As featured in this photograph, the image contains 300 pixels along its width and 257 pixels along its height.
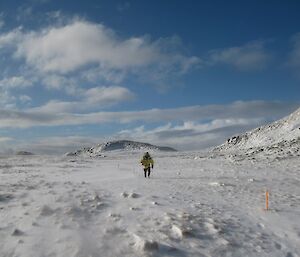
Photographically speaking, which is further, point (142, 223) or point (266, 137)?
point (266, 137)

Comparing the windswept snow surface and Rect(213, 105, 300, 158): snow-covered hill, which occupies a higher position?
Rect(213, 105, 300, 158): snow-covered hill

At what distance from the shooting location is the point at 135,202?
19906mm

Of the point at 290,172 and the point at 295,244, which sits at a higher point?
the point at 290,172

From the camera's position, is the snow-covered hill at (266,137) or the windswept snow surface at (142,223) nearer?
the windswept snow surface at (142,223)

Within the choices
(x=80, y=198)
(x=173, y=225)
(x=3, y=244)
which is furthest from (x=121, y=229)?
(x=80, y=198)

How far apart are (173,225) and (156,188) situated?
1028 centimetres

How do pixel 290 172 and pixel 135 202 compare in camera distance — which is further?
pixel 290 172

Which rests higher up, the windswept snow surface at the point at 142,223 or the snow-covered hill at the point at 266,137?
the snow-covered hill at the point at 266,137

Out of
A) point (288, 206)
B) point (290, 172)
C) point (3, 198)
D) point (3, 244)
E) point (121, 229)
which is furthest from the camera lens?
point (290, 172)

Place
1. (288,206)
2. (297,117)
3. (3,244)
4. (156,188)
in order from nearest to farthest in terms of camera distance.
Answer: (3,244), (288,206), (156,188), (297,117)

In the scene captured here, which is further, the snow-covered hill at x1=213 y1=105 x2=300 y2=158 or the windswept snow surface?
the snow-covered hill at x1=213 y1=105 x2=300 y2=158

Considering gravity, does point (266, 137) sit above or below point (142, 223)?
above

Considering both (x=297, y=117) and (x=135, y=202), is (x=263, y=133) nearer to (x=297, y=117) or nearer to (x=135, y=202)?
(x=297, y=117)

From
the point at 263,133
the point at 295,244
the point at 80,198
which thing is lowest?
the point at 295,244
